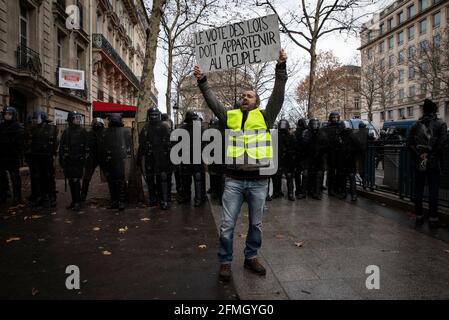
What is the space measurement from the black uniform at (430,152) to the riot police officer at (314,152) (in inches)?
108

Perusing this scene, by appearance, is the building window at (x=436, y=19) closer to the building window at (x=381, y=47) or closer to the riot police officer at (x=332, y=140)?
the building window at (x=381, y=47)

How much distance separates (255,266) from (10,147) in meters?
6.80

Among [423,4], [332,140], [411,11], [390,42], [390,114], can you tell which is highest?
[411,11]

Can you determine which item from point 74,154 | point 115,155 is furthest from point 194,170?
point 74,154

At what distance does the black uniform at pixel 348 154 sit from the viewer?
8.39 metres

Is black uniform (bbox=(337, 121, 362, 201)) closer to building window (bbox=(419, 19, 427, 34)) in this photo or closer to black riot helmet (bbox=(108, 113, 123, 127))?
black riot helmet (bbox=(108, 113, 123, 127))

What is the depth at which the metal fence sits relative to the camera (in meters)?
6.34

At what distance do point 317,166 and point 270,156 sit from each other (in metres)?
5.24

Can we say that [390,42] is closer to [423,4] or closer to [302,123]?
[423,4]

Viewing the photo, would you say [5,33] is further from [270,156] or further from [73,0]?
[270,156]

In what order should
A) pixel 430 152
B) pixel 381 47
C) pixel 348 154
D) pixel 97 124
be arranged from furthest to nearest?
pixel 381 47 → pixel 348 154 → pixel 97 124 → pixel 430 152

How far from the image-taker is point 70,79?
19.7 m

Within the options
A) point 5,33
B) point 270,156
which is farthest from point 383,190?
point 5,33

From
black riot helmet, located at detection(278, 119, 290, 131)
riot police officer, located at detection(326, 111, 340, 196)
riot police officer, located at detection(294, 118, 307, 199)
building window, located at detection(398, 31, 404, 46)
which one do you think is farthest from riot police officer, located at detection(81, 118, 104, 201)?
building window, located at detection(398, 31, 404, 46)
